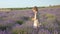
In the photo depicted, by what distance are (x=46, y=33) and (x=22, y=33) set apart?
1.52 feet

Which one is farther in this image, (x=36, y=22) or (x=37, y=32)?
(x=36, y=22)

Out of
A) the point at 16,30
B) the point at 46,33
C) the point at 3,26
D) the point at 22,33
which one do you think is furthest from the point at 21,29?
the point at 3,26

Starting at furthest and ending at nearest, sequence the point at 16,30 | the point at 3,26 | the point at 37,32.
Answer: the point at 3,26 → the point at 16,30 → the point at 37,32

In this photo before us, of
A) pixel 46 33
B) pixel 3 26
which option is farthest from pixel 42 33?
pixel 3 26

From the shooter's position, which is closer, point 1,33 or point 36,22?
point 1,33

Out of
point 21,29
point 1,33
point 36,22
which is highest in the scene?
point 1,33

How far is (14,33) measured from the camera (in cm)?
452

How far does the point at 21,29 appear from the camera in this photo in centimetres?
475

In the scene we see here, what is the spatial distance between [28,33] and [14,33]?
0.38 m

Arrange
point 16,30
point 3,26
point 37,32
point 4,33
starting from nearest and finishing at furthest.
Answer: point 4,33 → point 37,32 → point 16,30 → point 3,26

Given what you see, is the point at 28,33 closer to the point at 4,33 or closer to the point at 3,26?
the point at 4,33

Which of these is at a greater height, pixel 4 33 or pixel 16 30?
pixel 4 33

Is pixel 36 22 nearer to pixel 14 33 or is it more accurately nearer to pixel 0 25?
pixel 0 25

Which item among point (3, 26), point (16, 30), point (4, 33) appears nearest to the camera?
point (4, 33)
